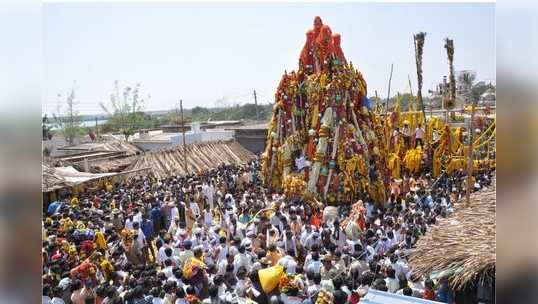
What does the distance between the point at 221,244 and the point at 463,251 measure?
2.71 metres

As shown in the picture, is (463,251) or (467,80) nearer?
(463,251)

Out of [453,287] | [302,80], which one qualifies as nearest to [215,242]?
[453,287]

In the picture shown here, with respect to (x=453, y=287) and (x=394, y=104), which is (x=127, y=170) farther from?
(x=394, y=104)

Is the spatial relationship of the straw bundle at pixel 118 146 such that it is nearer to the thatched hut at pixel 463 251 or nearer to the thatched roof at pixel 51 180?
the thatched roof at pixel 51 180

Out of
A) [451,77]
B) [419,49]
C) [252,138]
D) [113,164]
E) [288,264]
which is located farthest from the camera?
[252,138]

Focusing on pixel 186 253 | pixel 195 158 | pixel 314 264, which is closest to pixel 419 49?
pixel 314 264

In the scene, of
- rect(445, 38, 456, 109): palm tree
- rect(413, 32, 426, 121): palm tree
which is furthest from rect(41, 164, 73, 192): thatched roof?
rect(445, 38, 456, 109): palm tree

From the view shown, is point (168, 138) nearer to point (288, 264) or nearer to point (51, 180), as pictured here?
point (51, 180)

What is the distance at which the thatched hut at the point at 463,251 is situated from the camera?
4621mm

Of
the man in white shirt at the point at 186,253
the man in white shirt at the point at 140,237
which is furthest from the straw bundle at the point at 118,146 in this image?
the man in white shirt at the point at 186,253

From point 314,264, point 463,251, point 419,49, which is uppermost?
point 419,49

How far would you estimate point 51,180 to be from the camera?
239 inches

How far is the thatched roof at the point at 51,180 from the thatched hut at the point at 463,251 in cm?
391
